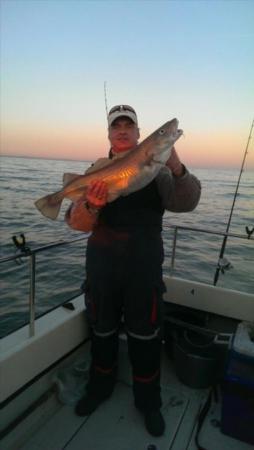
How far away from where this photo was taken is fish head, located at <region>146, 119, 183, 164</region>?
2.49 metres

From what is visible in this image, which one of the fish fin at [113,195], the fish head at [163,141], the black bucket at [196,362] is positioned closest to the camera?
the fish head at [163,141]

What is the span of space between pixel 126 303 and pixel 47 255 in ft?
23.7

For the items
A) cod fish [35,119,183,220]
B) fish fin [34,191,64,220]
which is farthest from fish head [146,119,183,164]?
fish fin [34,191,64,220]

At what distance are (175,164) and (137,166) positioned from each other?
28 cm

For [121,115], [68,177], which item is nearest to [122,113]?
[121,115]

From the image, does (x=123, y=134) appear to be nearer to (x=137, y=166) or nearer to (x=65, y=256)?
(x=137, y=166)

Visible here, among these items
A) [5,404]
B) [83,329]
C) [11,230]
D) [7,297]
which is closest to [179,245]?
[11,230]

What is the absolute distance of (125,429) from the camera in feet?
9.40

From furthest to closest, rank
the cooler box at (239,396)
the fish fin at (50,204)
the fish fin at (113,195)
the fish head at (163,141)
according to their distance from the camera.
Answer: the fish fin at (50,204), the cooler box at (239,396), the fish fin at (113,195), the fish head at (163,141)

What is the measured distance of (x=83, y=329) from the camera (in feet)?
11.5

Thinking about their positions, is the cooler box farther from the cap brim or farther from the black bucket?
the cap brim

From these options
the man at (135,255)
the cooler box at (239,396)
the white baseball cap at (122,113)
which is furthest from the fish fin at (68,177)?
the cooler box at (239,396)

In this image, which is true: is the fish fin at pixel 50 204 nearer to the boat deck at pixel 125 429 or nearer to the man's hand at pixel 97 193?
the man's hand at pixel 97 193

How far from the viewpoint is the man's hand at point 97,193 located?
2555mm
